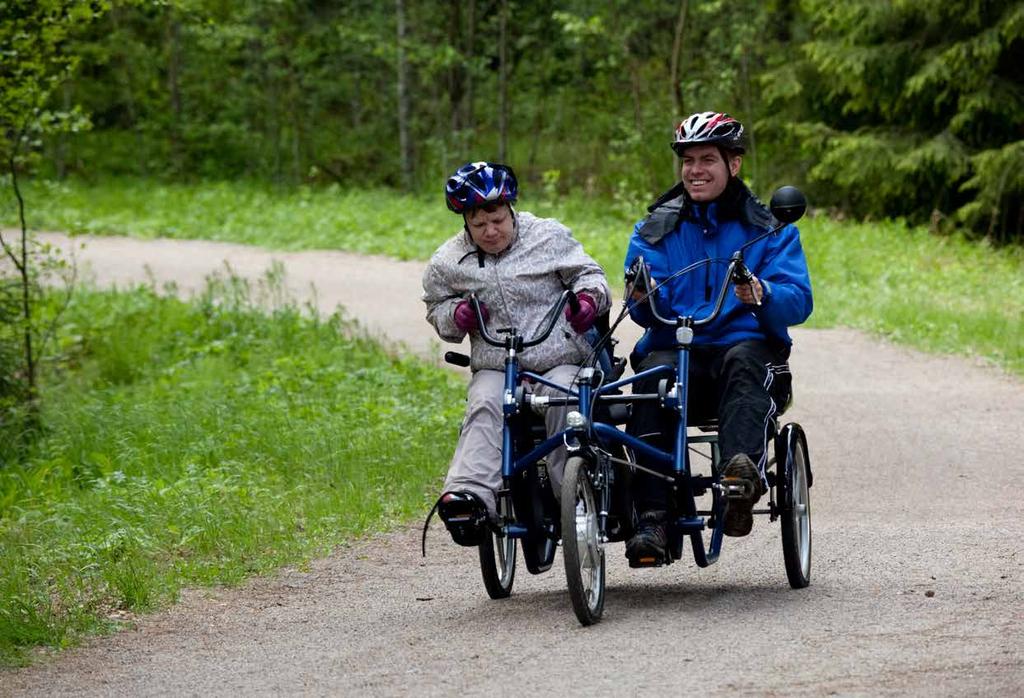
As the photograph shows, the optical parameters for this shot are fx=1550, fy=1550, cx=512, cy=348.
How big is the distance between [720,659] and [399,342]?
10.3 m

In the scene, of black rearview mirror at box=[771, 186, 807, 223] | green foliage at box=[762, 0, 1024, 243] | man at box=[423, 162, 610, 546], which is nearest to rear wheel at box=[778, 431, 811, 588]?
man at box=[423, 162, 610, 546]

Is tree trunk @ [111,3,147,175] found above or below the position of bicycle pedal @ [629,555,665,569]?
above

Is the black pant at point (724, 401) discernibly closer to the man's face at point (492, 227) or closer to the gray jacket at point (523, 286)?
the gray jacket at point (523, 286)

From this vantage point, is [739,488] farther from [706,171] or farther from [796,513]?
[706,171]

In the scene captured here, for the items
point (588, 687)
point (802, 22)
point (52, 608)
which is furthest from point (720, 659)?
point (802, 22)

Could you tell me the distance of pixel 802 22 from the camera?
26328 mm

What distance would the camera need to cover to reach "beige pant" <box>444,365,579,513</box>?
6.04 m

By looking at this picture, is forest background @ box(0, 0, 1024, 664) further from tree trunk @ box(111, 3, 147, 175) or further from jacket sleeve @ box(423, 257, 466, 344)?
jacket sleeve @ box(423, 257, 466, 344)

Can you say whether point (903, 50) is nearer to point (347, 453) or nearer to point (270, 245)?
point (270, 245)

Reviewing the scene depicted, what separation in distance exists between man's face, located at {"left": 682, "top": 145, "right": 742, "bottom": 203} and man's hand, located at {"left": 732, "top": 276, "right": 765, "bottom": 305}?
1.82 feet

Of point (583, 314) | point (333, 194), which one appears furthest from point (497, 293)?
point (333, 194)

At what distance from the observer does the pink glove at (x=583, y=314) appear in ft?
20.2

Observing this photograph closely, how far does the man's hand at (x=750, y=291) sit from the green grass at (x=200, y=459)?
9.89 feet

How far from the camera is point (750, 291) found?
6.02 metres
